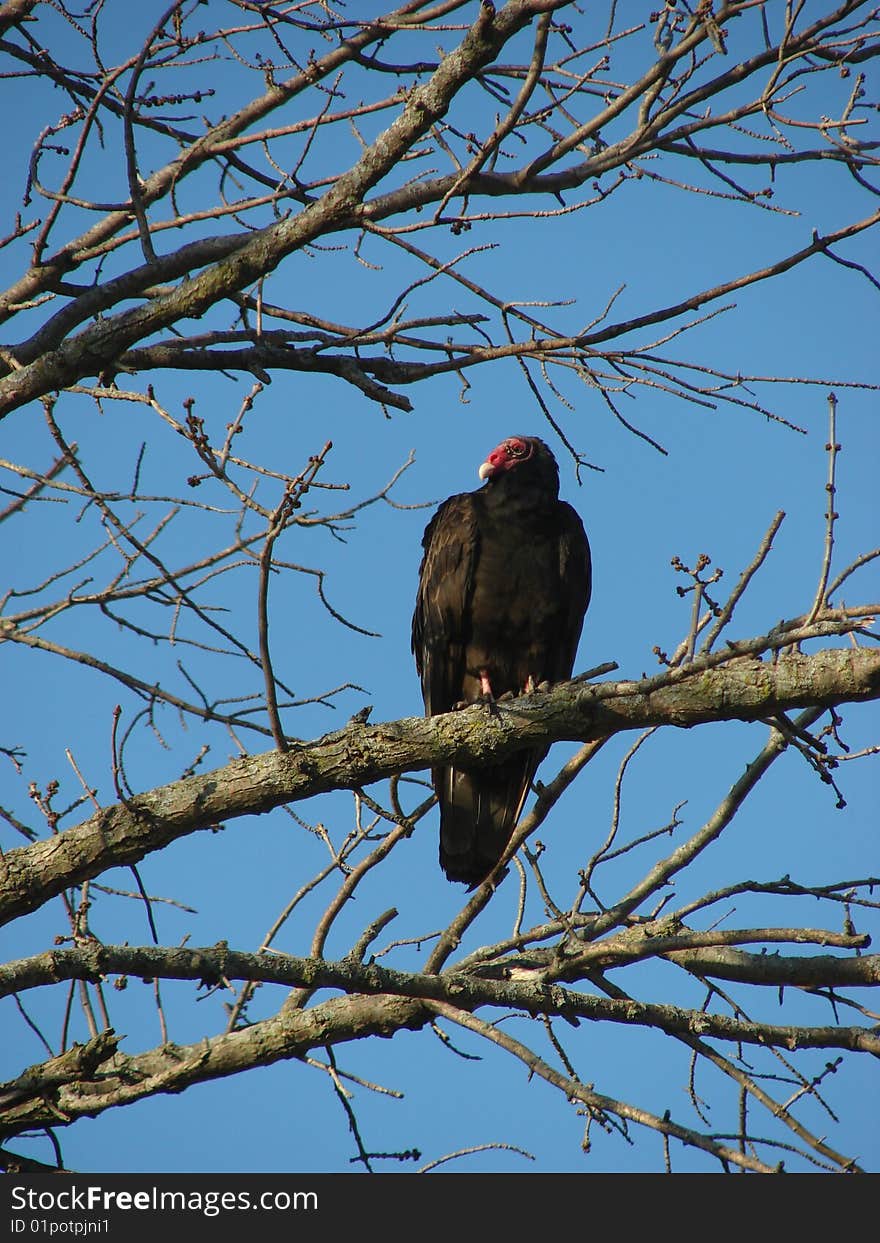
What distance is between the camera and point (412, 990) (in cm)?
280

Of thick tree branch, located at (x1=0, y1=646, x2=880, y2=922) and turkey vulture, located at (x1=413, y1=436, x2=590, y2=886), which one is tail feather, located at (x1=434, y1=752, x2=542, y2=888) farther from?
thick tree branch, located at (x1=0, y1=646, x2=880, y2=922)

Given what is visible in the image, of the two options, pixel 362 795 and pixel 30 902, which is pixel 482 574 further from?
pixel 30 902

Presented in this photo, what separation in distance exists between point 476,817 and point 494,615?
67 centimetres

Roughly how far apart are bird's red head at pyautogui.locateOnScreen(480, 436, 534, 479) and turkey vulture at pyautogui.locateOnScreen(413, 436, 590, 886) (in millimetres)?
58

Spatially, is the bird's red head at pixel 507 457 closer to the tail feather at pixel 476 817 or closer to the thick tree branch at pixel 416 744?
the tail feather at pixel 476 817

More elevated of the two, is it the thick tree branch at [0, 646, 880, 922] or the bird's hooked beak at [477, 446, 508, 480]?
the bird's hooked beak at [477, 446, 508, 480]

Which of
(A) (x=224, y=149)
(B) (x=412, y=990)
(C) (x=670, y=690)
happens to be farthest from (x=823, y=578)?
(A) (x=224, y=149)

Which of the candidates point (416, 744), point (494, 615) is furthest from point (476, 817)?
point (416, 744)

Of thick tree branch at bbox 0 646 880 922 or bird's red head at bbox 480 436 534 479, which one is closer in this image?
thick tree branch at bbox 0 646 880 922

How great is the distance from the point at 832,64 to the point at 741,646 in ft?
5.51

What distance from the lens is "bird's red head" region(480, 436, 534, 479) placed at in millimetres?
4441

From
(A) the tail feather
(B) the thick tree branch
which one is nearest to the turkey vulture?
(A) the tail feather

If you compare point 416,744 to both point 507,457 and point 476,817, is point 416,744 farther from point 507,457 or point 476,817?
point 507,457

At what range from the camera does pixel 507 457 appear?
448 cm
